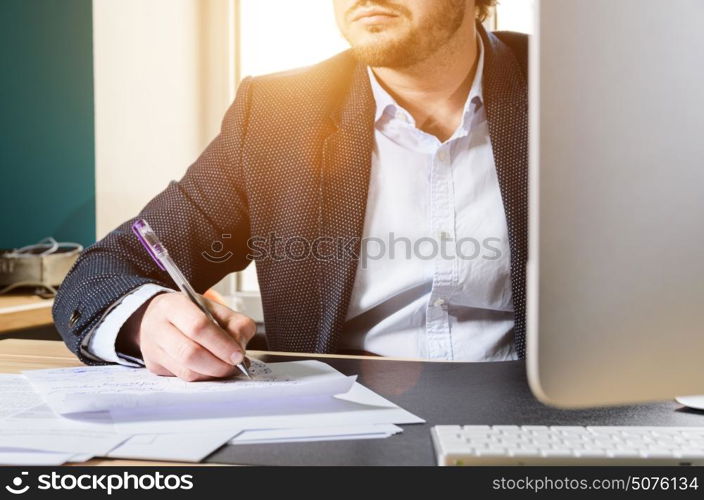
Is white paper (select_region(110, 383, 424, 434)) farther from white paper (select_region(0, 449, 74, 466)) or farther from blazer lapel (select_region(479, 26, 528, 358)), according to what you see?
blazer lapel (select_region(479, 26, 528, 358))

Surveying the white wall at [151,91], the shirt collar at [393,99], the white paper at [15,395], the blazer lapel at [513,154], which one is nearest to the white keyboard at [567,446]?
the white paper at [15,395]

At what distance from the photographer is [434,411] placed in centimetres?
66

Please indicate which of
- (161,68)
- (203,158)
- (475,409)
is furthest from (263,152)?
(161,68)

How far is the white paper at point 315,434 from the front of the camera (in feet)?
1.84

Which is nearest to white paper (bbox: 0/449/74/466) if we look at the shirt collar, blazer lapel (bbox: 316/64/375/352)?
blazer lapel (bbox: 316/64/375/352)

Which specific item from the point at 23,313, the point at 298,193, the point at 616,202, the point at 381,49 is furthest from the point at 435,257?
the point at 23,313

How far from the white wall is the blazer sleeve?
1.45 meters

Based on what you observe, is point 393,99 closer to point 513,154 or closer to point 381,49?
point 381,49

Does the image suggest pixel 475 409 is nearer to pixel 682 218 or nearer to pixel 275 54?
pixel 682 218

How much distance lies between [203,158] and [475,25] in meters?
0.62

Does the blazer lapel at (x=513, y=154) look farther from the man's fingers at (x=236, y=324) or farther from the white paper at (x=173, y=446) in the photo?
the white paper at (x=173, y=446)

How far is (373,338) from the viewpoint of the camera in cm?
117

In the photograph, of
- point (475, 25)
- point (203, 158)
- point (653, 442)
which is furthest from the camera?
point (475, 25)

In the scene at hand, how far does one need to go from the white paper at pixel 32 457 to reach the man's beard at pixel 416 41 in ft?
2.98
